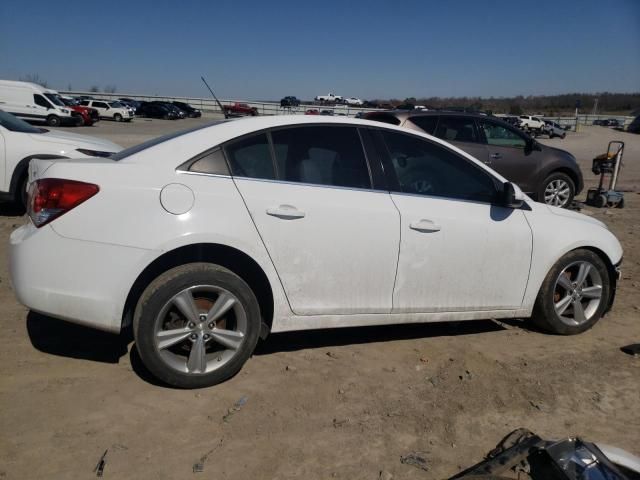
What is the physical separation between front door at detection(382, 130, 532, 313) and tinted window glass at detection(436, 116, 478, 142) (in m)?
5.08

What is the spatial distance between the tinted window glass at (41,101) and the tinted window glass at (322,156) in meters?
32.5

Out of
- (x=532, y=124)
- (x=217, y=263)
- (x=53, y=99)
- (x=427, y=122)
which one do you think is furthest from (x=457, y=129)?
(x=532, y=124)

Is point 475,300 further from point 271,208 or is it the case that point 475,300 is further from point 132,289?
point 132,289

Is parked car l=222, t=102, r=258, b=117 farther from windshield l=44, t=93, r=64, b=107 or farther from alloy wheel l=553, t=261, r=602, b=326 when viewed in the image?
windshield l=44, t=93, r=64, b=107

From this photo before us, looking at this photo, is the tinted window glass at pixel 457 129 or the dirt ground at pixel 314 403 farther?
the tinted window glass at pixel 457 129

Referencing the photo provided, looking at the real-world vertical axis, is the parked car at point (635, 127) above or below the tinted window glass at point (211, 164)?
below

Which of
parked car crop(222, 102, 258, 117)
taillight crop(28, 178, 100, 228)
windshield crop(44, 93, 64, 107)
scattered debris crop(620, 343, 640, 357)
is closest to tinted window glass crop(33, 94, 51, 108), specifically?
windshield crop(44, 93, 64, 107)

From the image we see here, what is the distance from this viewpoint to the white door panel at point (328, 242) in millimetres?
3221

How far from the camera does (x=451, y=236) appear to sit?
12.0 feet

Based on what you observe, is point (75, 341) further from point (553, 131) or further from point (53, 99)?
point (553, 131)

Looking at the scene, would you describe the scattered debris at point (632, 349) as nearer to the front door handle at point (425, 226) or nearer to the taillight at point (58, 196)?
the front door handle at point (425, 226)

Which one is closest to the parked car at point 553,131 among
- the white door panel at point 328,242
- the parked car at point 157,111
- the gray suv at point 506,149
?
the parked car at point 157,111

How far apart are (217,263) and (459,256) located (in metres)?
1.65

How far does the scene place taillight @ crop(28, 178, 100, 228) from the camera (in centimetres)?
296
